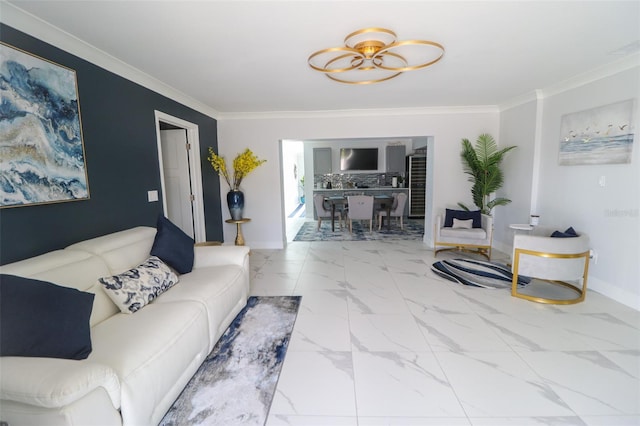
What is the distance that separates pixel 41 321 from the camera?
4.49 feet

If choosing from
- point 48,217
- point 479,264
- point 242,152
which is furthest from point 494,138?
point 48,217

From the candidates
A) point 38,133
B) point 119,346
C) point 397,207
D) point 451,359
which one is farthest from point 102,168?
point 397,207

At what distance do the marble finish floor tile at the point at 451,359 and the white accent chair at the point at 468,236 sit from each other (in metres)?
1.21

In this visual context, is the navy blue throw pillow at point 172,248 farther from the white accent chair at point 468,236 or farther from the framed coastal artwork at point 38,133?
the white accent chair at point 468,236

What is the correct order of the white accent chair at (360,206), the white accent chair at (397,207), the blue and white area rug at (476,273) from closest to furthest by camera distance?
the blue and white area rug at (476,273), the white accent chair at (360,206), the white accent chair at (397,207)

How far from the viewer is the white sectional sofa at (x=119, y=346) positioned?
1096 millimetres

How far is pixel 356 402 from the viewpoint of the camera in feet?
5.70

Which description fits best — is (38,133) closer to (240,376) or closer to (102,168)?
(102,168)

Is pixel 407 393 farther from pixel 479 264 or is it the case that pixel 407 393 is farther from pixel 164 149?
pixel 164 149

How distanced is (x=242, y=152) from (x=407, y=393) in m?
4.48

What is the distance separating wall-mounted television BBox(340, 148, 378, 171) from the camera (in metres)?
8.49

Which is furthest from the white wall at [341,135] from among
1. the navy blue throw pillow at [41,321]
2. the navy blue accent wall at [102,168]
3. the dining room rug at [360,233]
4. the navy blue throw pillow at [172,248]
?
the navy blue throw pillow at [41,321]

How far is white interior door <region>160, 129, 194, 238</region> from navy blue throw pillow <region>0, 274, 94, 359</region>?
9.40 feet

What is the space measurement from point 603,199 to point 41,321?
15.5ft
